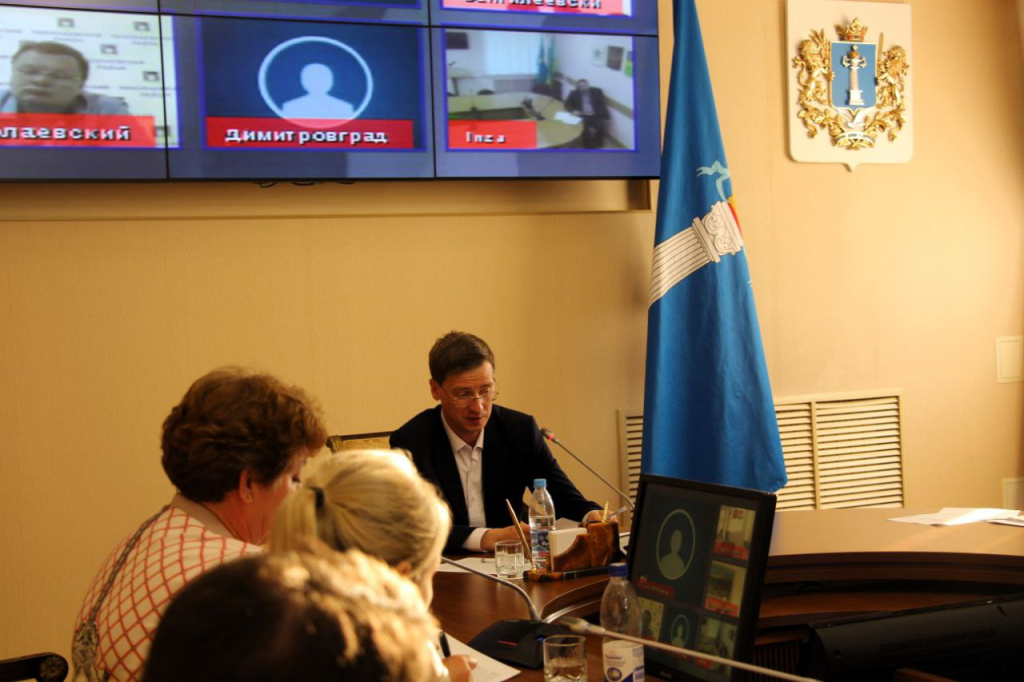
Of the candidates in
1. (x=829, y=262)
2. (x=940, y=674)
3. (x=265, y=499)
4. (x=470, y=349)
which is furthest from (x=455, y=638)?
(x=829, y=262)

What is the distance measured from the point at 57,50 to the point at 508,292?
1.86 meters

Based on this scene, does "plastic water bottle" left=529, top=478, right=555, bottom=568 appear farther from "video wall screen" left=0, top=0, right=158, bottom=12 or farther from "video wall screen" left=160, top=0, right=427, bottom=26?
"video wall screen" left=0, top=0, right=158, bottom=12

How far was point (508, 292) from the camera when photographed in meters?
4.24

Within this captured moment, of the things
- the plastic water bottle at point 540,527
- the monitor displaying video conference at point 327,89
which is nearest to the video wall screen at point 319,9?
the monitor displaying video conference at point 327,89

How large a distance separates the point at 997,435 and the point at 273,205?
3.60 m

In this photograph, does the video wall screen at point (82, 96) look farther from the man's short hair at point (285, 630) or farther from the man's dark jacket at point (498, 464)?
the man's short hair at point (285, 630)

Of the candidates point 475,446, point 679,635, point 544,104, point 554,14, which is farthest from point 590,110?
point 679,635

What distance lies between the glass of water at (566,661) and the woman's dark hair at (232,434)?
0.56m

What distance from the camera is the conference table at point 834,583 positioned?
7.65 ft

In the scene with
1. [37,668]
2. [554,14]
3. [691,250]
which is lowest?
[37,668]
